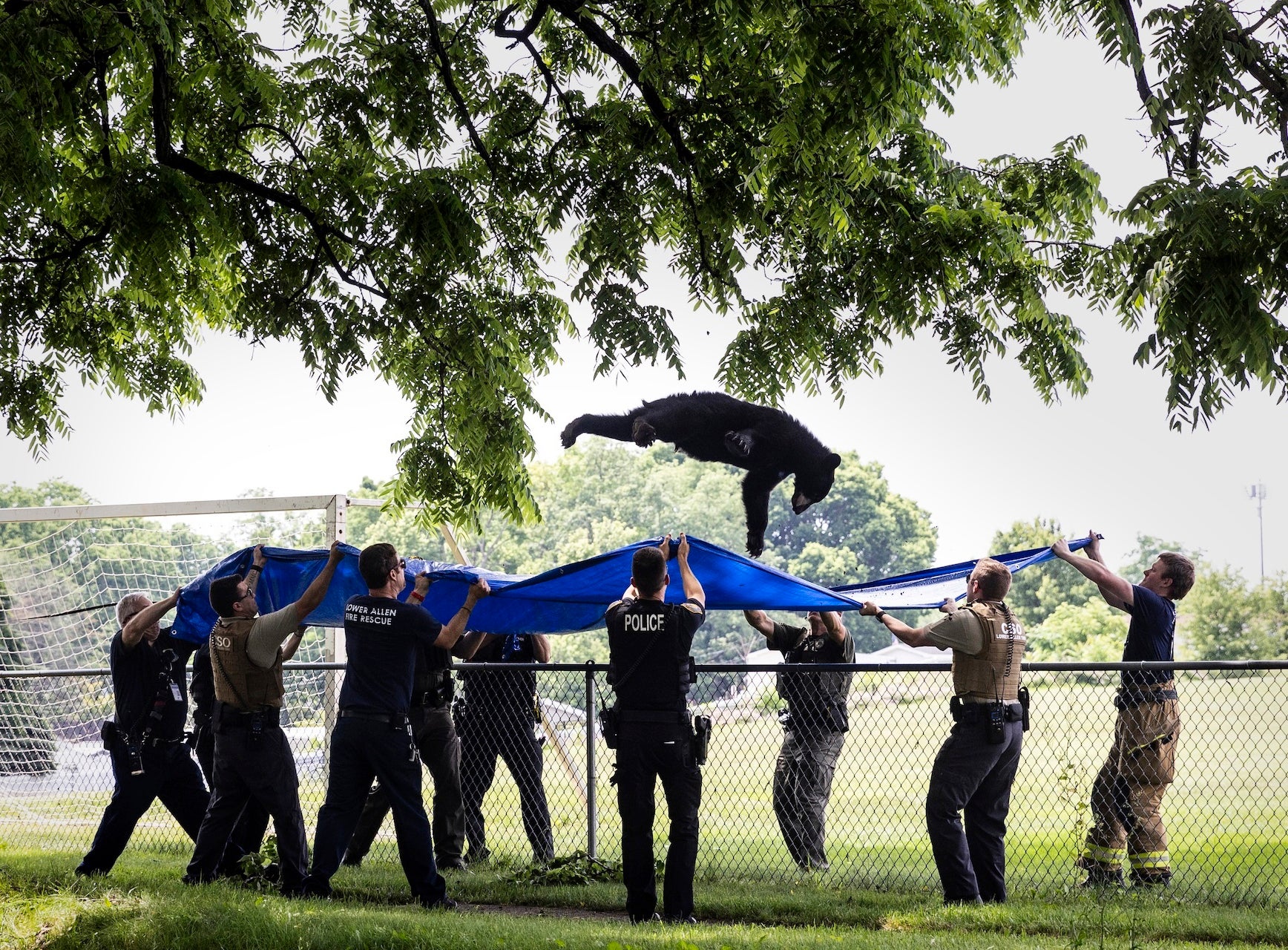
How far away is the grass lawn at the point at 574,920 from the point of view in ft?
18.8

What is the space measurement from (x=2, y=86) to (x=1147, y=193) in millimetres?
5307

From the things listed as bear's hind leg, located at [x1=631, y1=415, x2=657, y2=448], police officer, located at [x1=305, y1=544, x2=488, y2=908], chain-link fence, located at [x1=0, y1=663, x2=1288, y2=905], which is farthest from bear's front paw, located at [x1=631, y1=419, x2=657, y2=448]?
chain-link fence, located at [x1=0, y1=663, x2=1288, y2=905]

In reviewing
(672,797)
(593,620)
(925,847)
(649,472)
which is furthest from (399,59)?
(649,472)

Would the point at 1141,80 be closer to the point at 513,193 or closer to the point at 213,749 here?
the point at 513,193

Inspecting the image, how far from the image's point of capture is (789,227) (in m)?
8.38

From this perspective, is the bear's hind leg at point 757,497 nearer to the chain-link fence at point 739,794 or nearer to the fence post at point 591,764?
the chain-link fence at point 739,794

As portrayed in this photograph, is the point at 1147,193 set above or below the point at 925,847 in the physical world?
above

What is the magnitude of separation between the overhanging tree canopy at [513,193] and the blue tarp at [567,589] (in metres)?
1.50

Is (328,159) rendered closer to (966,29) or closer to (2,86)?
(2,86)

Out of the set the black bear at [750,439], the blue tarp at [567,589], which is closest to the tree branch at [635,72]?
the black bear at [750,439]

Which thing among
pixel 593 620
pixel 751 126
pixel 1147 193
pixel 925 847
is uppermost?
pixel 751 126

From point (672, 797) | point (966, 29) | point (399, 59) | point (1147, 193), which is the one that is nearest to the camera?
point (1147, 193)

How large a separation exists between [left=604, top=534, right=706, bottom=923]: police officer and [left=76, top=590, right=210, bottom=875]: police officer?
337 cm

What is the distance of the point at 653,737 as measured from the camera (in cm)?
649
